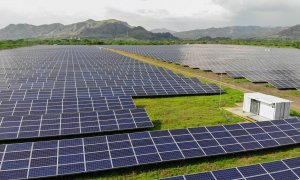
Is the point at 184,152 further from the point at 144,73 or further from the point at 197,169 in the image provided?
the point at 144,73

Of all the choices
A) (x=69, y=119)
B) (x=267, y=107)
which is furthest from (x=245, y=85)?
(x=69, y=119)

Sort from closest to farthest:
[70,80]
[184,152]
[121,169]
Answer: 1. [121,169]
2. [184,152]
3. [70,80]

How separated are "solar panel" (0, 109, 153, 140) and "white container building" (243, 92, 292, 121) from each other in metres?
10.9

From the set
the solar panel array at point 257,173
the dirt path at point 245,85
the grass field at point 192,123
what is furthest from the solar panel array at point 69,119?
the dirt path at point 245,85

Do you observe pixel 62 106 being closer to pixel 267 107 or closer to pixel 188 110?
pixel 188 110

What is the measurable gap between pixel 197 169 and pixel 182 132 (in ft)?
10.6

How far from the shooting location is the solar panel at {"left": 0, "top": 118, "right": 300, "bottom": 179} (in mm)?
15430

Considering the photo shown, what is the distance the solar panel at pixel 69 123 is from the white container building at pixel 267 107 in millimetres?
10937

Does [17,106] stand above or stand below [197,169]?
above

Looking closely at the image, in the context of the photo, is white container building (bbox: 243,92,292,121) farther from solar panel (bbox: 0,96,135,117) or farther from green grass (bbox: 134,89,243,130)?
solar panel (bbox: 0,96,135,117)

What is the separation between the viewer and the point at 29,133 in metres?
19.9

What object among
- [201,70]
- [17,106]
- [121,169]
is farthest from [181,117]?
[201,70]

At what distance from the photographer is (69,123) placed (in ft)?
70.2

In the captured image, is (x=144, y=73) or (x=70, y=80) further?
(x=144, y=73)
